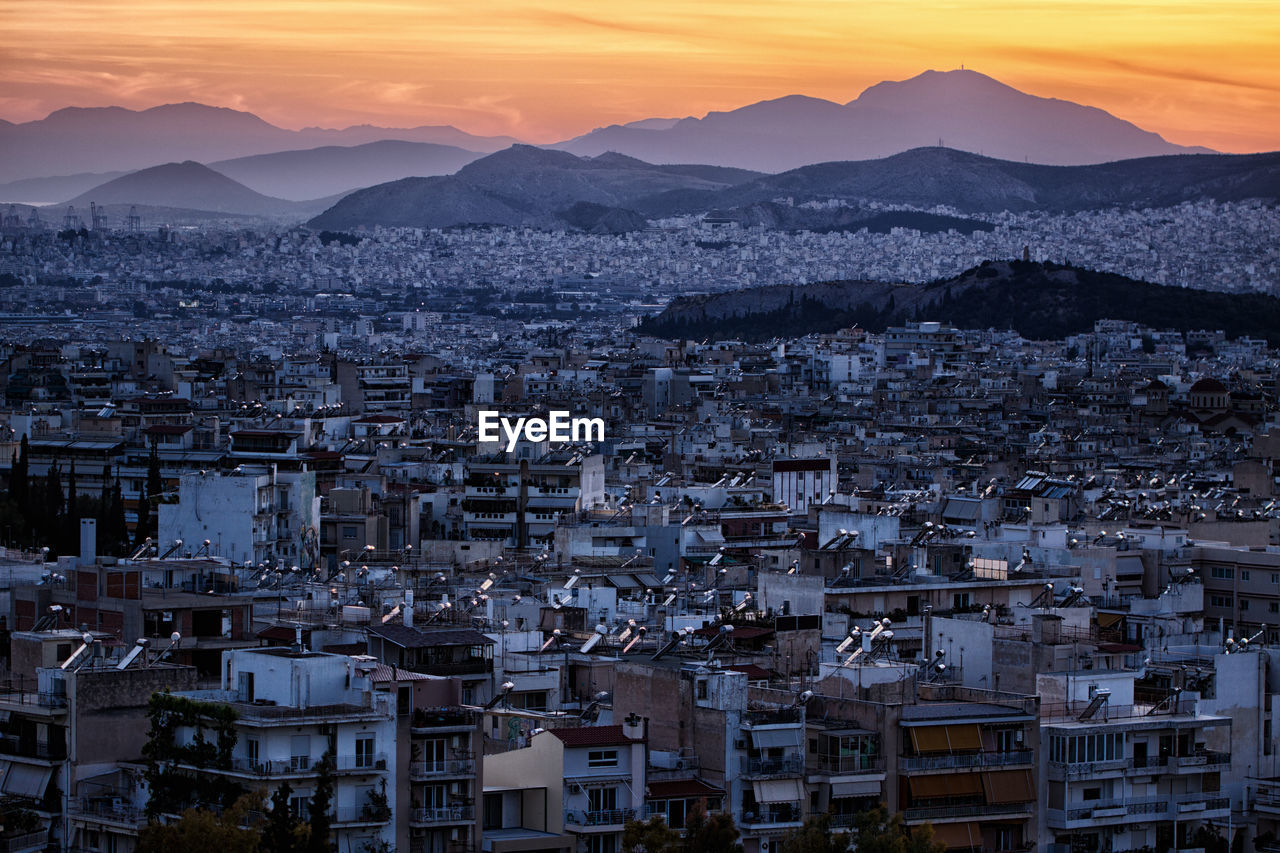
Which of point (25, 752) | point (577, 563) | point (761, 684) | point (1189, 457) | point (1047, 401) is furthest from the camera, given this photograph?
point (1047, 401)

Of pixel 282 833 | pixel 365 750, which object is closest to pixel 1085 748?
pixel 365 750

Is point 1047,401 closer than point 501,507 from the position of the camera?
No

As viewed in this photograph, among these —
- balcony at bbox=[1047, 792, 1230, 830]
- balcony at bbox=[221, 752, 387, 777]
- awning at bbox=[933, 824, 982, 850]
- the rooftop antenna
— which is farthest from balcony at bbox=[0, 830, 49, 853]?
balcony at bbox=[1047, 792, 1230, 830]

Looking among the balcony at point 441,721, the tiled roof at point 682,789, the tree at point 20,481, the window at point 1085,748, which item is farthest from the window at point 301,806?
the tree at point 20,481

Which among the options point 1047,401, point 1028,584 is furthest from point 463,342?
point 1028,584

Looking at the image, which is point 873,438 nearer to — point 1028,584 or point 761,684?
point 1028,584

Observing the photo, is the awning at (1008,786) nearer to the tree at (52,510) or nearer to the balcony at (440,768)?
the balcony at (440,768)
